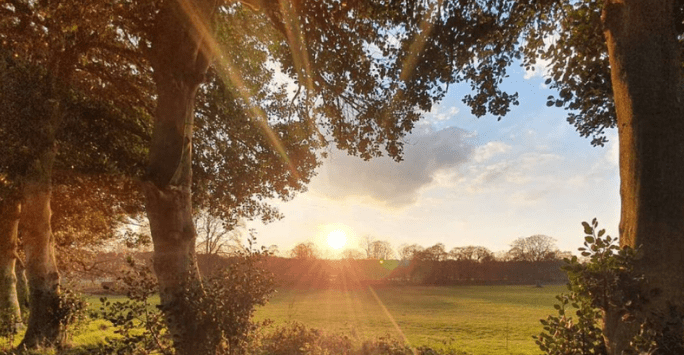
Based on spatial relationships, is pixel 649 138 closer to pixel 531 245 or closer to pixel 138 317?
pixel 138 317

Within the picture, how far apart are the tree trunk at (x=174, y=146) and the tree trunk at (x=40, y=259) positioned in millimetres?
6548

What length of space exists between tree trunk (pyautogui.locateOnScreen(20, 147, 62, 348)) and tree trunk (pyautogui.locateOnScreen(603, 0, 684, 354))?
13728 mm

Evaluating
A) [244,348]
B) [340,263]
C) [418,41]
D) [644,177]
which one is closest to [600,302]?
[644,177]

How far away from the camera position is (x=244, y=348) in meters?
7.25

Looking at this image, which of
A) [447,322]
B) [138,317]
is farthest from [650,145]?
[447,322]

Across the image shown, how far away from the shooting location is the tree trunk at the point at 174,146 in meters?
7.65

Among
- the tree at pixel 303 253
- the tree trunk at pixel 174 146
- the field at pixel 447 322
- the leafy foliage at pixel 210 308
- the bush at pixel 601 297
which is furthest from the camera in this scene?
the tree at pixel 303 253

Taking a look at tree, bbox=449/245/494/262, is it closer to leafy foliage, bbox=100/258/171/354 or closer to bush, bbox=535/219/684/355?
leafy foliage, bbox=100/258/171/354

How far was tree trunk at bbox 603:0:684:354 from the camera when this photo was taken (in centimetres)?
472

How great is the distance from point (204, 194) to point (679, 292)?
14.0 m

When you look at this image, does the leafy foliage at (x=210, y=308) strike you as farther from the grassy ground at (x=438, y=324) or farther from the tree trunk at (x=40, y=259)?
the grassy ground at (x=438, y=324)

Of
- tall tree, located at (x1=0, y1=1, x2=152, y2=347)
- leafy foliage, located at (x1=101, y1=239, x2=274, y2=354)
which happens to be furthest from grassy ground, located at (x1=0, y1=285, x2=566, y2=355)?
leafy foliage, located at (x1=101, y1=239, x2=274, y2=354)

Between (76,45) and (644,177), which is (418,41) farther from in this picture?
(76,45)

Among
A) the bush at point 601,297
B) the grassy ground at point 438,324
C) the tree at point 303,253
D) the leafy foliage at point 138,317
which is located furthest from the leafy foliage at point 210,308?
the tree at point 303,253
